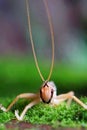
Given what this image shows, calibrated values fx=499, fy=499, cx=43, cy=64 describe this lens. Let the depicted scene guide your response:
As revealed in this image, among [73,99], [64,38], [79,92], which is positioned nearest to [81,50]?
[64,38]

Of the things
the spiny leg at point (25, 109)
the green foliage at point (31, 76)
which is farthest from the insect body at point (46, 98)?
the green foliage at point (31, 76)

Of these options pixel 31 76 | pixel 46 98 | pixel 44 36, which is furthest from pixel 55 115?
pixel 44 36

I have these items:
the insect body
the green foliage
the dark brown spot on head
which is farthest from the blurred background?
the dark brown spot on head

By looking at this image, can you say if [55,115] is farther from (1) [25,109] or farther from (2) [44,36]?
(2) [44,36]

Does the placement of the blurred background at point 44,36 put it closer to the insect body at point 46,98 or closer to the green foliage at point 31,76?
the green foliage at point 31,76

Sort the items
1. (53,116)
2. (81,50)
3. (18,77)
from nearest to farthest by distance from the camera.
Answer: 1. (53,116)
2. (18,77)
3. (81,50)

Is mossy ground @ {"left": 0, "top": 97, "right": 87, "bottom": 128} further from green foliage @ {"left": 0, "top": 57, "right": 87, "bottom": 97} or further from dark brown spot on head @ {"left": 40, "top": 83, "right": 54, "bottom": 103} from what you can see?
green foliage @ {"left": 0, "top": 57, "right": 87, "bottom": 97}

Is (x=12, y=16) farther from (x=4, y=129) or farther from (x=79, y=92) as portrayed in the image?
(x=4, y=129)
